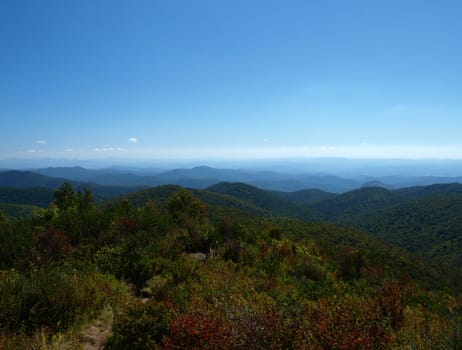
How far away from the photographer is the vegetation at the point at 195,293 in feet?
10.6

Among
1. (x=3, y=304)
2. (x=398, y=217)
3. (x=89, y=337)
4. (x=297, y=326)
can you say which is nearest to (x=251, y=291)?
(x=297, y=326)

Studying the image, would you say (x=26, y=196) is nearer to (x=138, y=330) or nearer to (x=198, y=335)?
(x=138, y=330)

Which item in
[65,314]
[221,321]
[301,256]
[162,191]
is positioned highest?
[221,321]

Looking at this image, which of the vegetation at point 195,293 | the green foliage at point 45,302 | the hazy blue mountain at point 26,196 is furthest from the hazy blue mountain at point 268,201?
the green foliage at point 45,302

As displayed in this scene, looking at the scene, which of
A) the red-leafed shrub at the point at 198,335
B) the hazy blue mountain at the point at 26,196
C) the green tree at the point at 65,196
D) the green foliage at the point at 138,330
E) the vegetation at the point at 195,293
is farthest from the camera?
the hazy blue mountain at the point at 26,196

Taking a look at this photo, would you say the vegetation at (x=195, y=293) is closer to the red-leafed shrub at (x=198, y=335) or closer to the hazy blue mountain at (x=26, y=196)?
the red-leafed shrub at (x=198, y=335)

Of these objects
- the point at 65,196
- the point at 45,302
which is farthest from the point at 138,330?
the point at 65,196

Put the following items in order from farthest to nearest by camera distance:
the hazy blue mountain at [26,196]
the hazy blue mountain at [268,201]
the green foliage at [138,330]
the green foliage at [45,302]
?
the hazy blue mountain at [26,196] < the hazy blue mountain at [268,201] < the green foliage at [45,302] < the green foliage at [138,330]

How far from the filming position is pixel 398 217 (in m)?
98.9

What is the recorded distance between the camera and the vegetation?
10.6 ft

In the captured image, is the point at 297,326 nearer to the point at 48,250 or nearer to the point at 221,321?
the point at 221,321

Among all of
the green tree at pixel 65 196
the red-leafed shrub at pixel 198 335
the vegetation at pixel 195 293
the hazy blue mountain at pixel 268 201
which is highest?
the red-leafed shrub at pixel 198 335

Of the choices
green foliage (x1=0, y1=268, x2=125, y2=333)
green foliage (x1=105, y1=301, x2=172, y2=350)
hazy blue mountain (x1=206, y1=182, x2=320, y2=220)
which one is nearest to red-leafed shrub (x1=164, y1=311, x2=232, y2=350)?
green foliage (x1=105, y1=301, x2=172, y2=350)

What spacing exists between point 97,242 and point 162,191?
349ft
